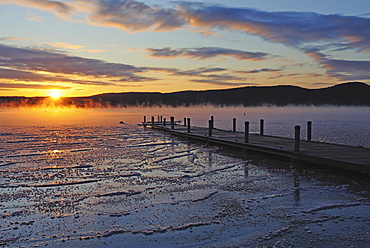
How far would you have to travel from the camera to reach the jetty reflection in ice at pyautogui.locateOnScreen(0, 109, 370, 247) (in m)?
6.64

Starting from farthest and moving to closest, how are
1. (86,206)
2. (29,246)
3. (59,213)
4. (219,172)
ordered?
(219,172), (86,206), (59,213), (29,246)

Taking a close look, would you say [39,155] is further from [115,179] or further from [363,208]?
[363,208]

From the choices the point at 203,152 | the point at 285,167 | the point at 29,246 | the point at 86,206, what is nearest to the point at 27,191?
the point at 86,206

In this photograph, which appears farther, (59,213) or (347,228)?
(59,213)

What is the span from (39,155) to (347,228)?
1590 cm

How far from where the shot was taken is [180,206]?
867cm

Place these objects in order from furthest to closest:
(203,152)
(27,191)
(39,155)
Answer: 1. (203,152)
2. (39,155)
3. (27,191)

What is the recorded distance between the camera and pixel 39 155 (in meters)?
18.4

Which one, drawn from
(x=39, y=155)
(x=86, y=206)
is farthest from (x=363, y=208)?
(x=39, y=155)

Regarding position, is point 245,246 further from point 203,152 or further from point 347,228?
point 203,152

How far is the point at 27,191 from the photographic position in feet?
33.6

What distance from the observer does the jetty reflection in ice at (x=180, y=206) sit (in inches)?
261

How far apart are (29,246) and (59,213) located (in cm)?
186

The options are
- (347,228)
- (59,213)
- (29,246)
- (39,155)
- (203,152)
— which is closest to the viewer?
(29,246)
